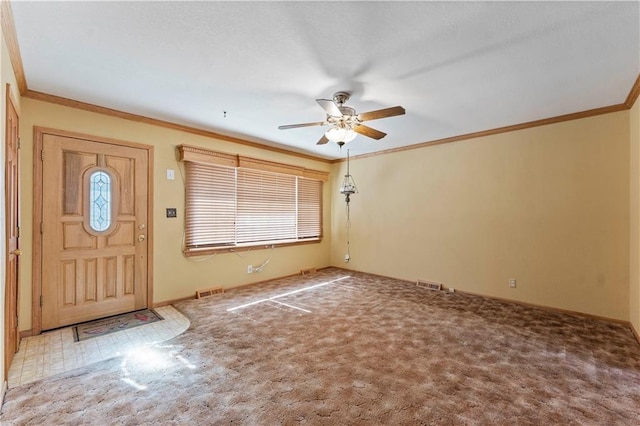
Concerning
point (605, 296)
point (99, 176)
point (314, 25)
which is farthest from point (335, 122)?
point (605, 296)

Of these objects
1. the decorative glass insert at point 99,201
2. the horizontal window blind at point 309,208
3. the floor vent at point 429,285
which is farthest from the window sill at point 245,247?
the floor vent at point 429,285

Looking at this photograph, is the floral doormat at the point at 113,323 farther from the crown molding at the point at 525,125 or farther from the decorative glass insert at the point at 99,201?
the crown molding at the point at 525,125

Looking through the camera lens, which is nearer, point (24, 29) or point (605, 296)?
point (24, 29)

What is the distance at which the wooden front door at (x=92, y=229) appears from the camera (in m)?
Result: 3.12

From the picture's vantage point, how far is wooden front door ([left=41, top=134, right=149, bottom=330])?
123 inches

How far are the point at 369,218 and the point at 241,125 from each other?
3.03 meters

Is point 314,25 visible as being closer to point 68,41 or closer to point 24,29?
point 68,41

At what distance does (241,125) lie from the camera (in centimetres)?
407

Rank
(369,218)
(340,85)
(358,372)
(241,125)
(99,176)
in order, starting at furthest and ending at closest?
1. (369,218)
2. (241,125)
3. (99,176)
4. (340,85)
5. (358,372)

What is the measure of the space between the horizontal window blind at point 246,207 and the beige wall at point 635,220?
4625 mm

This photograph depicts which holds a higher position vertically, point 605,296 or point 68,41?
point 68,41

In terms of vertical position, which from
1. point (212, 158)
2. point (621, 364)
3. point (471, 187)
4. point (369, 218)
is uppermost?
point (212, 158)

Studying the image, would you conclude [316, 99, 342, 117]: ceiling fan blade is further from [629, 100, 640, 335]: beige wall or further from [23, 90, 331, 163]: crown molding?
[629, 100, 640, 335]: beige wall

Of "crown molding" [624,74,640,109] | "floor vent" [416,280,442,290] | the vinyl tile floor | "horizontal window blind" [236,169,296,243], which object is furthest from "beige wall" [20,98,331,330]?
"crown molding" [624,74,640,109]
